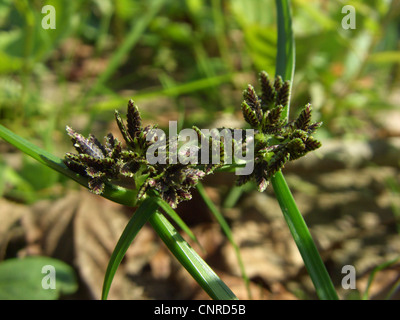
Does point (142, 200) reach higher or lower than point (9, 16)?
lower

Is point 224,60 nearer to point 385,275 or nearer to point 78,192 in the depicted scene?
point 78,192

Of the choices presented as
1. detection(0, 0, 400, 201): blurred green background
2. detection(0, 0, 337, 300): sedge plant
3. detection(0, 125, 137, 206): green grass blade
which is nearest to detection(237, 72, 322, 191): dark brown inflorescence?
detection(0, 0, 337, 300): sedge plant

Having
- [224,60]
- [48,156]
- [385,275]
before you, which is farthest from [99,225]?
[224,60]

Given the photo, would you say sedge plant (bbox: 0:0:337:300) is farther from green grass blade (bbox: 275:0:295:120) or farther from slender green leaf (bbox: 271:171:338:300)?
green grass blade (bbox: 275:0:295:120)

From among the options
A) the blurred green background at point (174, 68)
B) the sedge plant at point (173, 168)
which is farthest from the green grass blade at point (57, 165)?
the blurred green background at point (174, 68)

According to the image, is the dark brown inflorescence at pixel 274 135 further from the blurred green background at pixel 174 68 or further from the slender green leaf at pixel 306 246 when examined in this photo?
the blurred green background at pixel 174 68

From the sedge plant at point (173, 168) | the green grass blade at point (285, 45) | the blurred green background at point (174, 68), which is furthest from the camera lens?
the blurred green background at point (174, 68)
